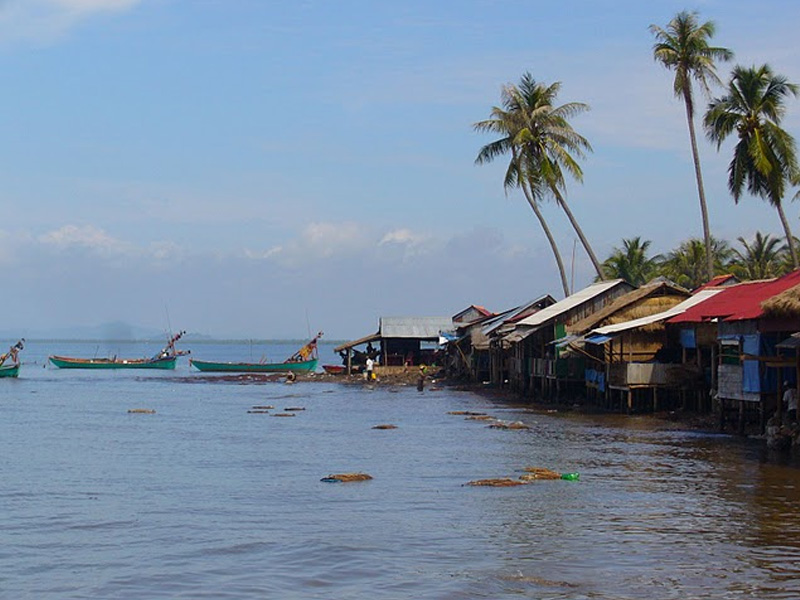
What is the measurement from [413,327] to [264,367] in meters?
16.2

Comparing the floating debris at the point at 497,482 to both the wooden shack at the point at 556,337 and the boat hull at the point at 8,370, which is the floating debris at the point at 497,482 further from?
the boat hull at the point at 8,370

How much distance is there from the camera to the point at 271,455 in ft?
79.3

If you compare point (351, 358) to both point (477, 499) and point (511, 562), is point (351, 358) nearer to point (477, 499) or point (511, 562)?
point (477, 499)

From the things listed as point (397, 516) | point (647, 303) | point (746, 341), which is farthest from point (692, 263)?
point (397, 516)

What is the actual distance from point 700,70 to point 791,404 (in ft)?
73.4

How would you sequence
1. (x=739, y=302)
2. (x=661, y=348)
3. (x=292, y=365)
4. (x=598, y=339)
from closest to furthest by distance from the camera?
(x=739, y=302) < (x=598, y=339) < (x=661, y=348) < (x=292, y=365)

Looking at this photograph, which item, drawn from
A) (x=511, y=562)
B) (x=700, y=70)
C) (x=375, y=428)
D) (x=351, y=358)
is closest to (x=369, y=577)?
(x=511, y=562)

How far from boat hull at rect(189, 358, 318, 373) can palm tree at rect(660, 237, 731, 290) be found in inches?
941

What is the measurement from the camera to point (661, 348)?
32406 mm

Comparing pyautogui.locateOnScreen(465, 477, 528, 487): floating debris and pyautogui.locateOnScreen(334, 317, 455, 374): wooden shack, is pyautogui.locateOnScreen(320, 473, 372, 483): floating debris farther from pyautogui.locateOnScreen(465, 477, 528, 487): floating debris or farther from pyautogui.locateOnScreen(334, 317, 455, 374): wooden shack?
pyautogui.locateOnScreen(334, 317, 455, 374): wooden shack

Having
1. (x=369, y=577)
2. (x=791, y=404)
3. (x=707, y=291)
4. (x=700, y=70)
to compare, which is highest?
(x=700, y=70)

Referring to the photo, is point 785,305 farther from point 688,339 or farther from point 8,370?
point 8,370

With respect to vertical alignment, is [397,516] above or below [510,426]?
below

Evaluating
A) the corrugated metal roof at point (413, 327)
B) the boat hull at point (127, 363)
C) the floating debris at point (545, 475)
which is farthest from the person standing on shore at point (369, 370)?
the floating debris at point (545, 475)
